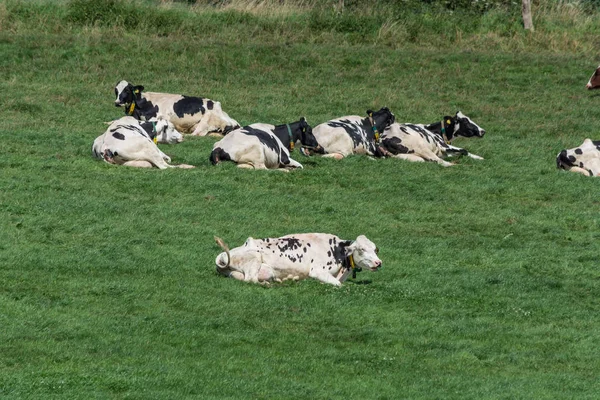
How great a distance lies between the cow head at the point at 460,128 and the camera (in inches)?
995

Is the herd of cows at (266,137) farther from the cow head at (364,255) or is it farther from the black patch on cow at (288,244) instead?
the cow head at (364,255)

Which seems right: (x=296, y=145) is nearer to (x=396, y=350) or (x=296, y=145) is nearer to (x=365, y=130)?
(x=365, y=130)

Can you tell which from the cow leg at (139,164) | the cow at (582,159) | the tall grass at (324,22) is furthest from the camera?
the tall grass at (324,22)

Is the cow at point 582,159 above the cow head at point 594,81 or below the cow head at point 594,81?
above

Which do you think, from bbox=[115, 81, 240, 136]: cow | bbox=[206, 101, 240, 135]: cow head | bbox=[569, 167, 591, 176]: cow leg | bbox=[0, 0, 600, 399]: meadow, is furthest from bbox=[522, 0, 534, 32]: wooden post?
bbox=[569, 167, 591, 176]: cow leg

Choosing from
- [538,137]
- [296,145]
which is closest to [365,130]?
[296,145]

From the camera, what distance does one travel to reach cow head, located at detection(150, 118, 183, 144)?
24078 mm

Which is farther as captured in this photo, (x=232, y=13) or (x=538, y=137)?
(x=232, y=13)

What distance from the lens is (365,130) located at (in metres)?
24.3

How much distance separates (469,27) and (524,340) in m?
24.7

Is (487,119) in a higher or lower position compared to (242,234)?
lower

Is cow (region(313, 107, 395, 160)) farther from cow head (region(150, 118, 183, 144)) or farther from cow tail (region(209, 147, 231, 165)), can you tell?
cow head (region(150, 118, 183, 144))

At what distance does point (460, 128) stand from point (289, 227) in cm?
873

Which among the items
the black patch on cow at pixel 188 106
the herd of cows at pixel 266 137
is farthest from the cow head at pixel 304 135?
the black patch on cow at pixel 188 106
